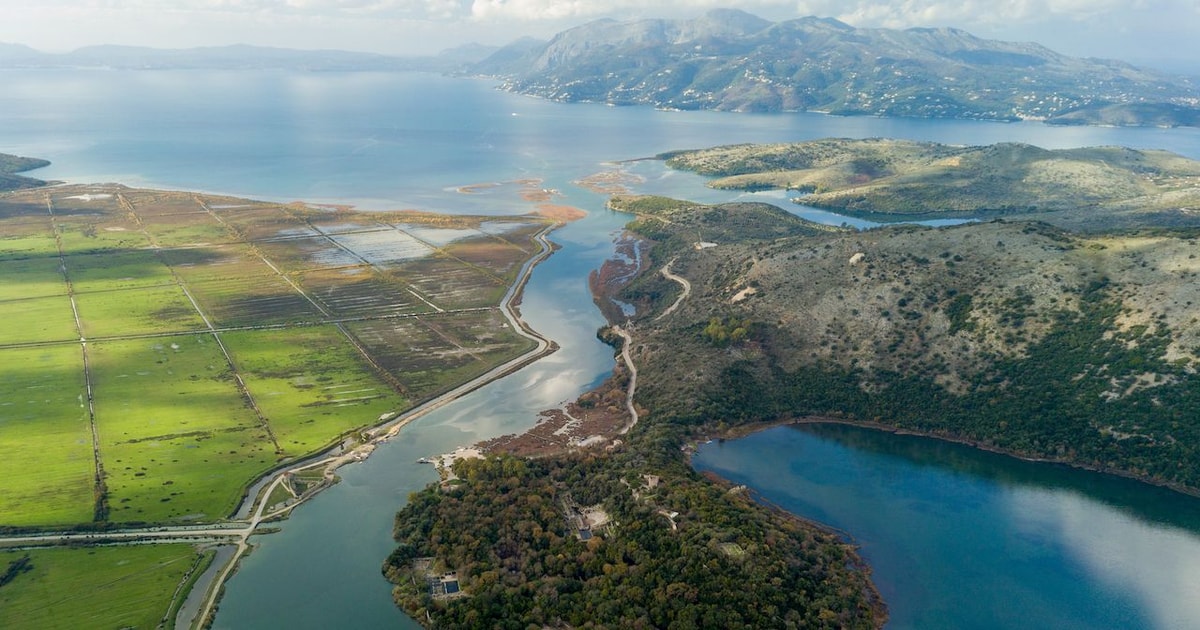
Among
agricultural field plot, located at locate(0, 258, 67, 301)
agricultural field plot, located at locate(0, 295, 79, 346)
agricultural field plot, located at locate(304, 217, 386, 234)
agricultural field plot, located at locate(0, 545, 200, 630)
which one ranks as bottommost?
agricultural field plot, located at locate(0, 545, 200, 630)

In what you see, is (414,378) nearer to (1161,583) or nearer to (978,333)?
(978,333)

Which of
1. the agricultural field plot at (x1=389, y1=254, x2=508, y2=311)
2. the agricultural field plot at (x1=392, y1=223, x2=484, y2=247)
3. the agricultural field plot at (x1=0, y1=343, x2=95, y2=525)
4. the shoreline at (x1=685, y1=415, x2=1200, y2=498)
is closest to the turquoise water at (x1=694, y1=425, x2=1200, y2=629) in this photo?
the shoreline at (x1=685, y1=415, x2=1200, y2=498)

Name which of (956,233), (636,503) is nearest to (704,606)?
(636,503)

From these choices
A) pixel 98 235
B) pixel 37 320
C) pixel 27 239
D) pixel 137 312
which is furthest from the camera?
pixel 98 235

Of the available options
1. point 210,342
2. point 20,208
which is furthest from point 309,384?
point 20,208

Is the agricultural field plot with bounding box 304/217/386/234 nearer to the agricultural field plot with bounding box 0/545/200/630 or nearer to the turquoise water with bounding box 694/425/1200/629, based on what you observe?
the agricultural field plot with bounding box 0/545/200/630

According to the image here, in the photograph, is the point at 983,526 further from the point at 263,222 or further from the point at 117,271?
the point at 263,222
